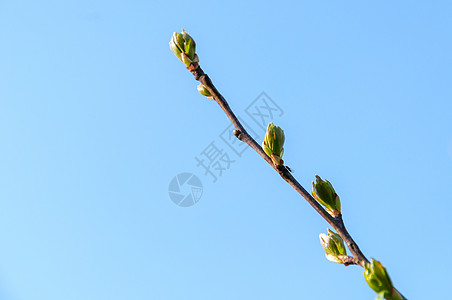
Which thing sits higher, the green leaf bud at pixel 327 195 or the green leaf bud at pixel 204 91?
the green leaf bud at pixel 204 91

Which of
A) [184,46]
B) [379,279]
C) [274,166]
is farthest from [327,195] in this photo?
[184,46]

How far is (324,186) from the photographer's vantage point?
4.12ft

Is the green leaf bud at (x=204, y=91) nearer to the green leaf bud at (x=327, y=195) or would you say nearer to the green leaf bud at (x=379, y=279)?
the green leaf bud at (x=327, y=195)

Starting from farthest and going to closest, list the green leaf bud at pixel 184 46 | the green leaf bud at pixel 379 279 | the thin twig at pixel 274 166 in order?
the green leaf bud at pixel 184 46 → the thin twig at pixel 274 166 → the green leaf bud at pixel 379 279

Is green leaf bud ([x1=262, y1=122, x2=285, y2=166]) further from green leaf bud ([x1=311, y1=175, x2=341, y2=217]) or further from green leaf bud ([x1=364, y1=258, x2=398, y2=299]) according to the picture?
green leaf bud ([x1=364, y1=258, x2=398, y2=299])

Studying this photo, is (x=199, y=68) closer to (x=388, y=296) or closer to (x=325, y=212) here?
(x=325, y=212)

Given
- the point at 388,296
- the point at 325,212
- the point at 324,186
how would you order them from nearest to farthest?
1. the point at 388,296
2. the point at 325,212
3. the point at 324,186

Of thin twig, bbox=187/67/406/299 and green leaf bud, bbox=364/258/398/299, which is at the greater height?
thin twig, bbox=187/67/406/299

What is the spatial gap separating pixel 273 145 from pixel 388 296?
535mm

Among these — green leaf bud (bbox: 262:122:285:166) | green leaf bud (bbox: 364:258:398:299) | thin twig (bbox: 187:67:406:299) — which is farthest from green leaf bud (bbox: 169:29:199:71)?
green leaf bud (bbox: 364:258:398:299)

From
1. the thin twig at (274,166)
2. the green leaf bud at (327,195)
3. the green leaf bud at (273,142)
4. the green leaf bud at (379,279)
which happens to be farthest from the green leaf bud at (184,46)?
the green leaf bud at (379,279)

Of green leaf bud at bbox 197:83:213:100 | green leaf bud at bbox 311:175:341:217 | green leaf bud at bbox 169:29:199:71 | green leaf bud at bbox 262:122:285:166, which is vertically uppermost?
green leaf bud at bbox 169:29:199:71

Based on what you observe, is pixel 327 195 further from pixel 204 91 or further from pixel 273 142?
pixel 204 91

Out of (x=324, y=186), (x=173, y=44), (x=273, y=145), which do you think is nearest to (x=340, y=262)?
(x=324, y=186)
